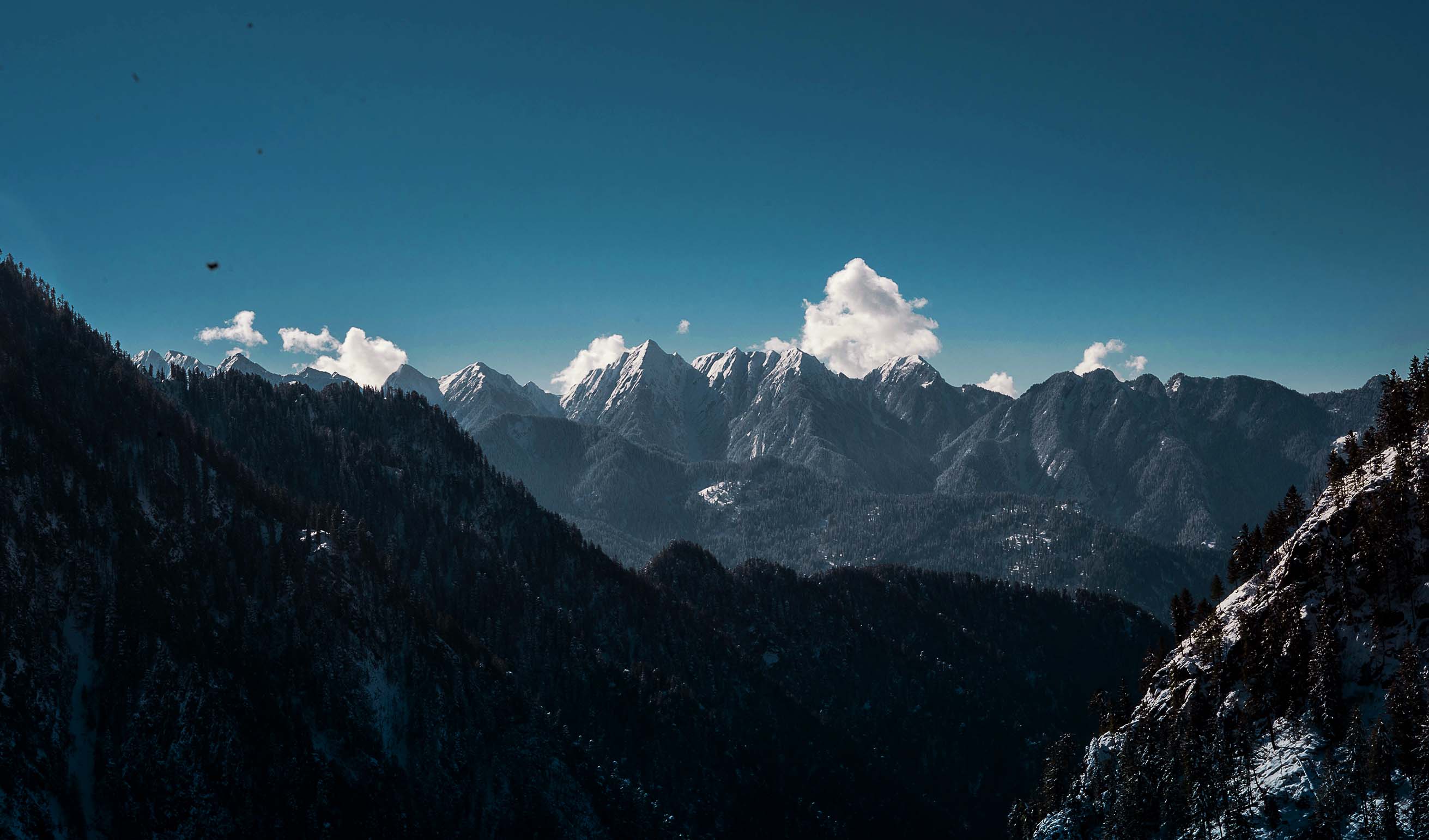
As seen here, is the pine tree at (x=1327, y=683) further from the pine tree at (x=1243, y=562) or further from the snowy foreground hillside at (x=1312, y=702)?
the pine tree at (x=1243, y=562)

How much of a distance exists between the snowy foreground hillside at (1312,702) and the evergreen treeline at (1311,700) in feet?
0.61

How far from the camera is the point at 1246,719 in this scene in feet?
335

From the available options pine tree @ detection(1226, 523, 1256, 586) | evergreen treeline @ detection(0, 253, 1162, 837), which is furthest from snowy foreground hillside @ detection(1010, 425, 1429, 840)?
evergreen treeline @ detection(0, 253, 1162, 837)

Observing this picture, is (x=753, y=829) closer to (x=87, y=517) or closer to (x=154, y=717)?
(x=154, y=717)

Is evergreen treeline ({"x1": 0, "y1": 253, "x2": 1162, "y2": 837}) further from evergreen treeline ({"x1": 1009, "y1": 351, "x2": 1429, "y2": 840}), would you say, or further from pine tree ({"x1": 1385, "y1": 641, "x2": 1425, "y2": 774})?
pine tree ({"x1": 1385, "y1": 641, "x2": 1425, "y2": 774})

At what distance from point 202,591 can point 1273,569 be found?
19523 cm

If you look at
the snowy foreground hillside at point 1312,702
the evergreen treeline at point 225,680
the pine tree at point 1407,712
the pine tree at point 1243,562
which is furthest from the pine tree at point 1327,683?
the evergreen treeline at point 225,680

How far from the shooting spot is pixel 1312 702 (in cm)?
9562

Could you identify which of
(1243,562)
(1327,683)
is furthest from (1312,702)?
(1243,562)

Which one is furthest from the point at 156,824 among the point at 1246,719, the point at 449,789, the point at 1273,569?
the point at 1273,569

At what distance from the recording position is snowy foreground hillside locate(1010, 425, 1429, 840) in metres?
84.9

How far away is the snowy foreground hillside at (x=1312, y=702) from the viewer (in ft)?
279

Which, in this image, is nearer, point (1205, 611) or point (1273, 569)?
point (1273, 569)

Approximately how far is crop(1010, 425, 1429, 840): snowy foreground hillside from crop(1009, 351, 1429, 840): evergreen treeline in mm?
187
